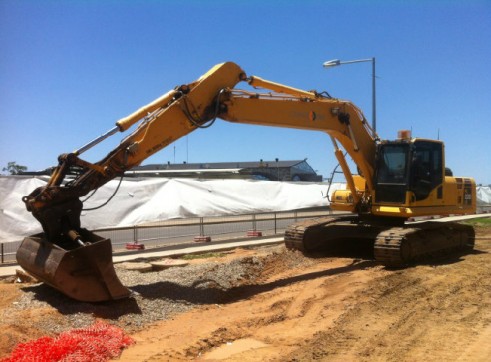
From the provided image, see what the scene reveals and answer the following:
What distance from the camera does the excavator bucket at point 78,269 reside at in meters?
7.53

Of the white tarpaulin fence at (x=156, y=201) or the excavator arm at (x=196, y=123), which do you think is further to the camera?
the white tarpaulin fence at (x=156, y=201)

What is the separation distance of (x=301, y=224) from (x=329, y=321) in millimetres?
6109

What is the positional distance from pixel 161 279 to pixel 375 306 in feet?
14.4

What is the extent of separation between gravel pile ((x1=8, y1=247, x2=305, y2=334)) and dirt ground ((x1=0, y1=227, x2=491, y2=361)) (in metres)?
0.14

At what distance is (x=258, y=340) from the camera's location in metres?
6.85

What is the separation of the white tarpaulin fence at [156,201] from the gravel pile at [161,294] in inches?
147

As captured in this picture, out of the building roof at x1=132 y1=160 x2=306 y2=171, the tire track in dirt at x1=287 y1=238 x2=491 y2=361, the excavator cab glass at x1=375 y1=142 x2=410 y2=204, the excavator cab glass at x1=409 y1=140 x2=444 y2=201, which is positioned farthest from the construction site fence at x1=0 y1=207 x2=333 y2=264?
the building roof at x1=132 y1=160 x2=306 y2=171

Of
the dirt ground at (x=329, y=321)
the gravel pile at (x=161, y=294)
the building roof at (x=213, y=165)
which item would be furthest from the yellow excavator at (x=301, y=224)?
the building roof at (x=213, y=165)

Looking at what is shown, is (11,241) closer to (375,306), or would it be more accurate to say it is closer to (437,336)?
(375,306)

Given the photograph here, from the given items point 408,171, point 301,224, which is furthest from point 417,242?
point 301,224

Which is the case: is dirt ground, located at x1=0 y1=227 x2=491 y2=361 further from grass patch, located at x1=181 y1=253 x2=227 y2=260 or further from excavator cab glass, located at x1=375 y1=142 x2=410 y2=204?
grass patch, located at x1=181 y1=253 x2=227 y2=260

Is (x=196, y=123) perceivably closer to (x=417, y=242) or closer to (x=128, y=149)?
(x=128, y=149)

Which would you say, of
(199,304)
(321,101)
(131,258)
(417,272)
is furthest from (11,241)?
(417,272)

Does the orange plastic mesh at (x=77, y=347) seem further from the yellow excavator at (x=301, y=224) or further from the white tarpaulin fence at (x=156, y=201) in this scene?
the white tarpaulin fence at (x=156, y=201)
